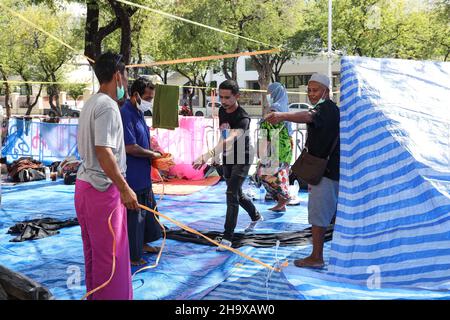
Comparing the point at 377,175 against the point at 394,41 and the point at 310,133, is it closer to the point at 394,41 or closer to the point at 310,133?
the point at 310,133

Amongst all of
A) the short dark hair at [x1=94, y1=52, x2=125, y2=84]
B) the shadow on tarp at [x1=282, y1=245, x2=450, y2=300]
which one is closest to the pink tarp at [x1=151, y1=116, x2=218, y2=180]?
the shadow on tarp at [x1=282, y1=245, x2=450, y2=300]

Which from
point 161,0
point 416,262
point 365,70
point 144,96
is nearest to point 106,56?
point 144,96

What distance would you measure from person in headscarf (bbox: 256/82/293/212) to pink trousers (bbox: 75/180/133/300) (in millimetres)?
4265

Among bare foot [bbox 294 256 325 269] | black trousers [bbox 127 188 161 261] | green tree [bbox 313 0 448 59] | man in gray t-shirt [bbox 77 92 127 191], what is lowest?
bare foot [bbox 294 256 325 269]

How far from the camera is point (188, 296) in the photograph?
412cm

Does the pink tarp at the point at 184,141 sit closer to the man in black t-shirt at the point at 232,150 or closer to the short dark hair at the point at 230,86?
the man in black t-shirt at the point at 232,150

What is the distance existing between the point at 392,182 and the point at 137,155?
2.24 metres

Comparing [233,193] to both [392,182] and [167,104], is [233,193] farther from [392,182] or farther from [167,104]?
[167,104]

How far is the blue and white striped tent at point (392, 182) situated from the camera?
12.9 ft

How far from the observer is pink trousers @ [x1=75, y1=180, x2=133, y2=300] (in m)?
3.26

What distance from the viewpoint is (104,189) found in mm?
3264

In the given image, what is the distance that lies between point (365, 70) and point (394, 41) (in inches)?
994

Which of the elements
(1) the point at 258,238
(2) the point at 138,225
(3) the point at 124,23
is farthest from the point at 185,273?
(3) the point at 124,23

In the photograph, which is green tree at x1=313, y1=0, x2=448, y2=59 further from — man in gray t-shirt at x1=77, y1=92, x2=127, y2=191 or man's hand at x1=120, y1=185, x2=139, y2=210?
man's hand at x1=120, y1=185, x2=139, y2=210
